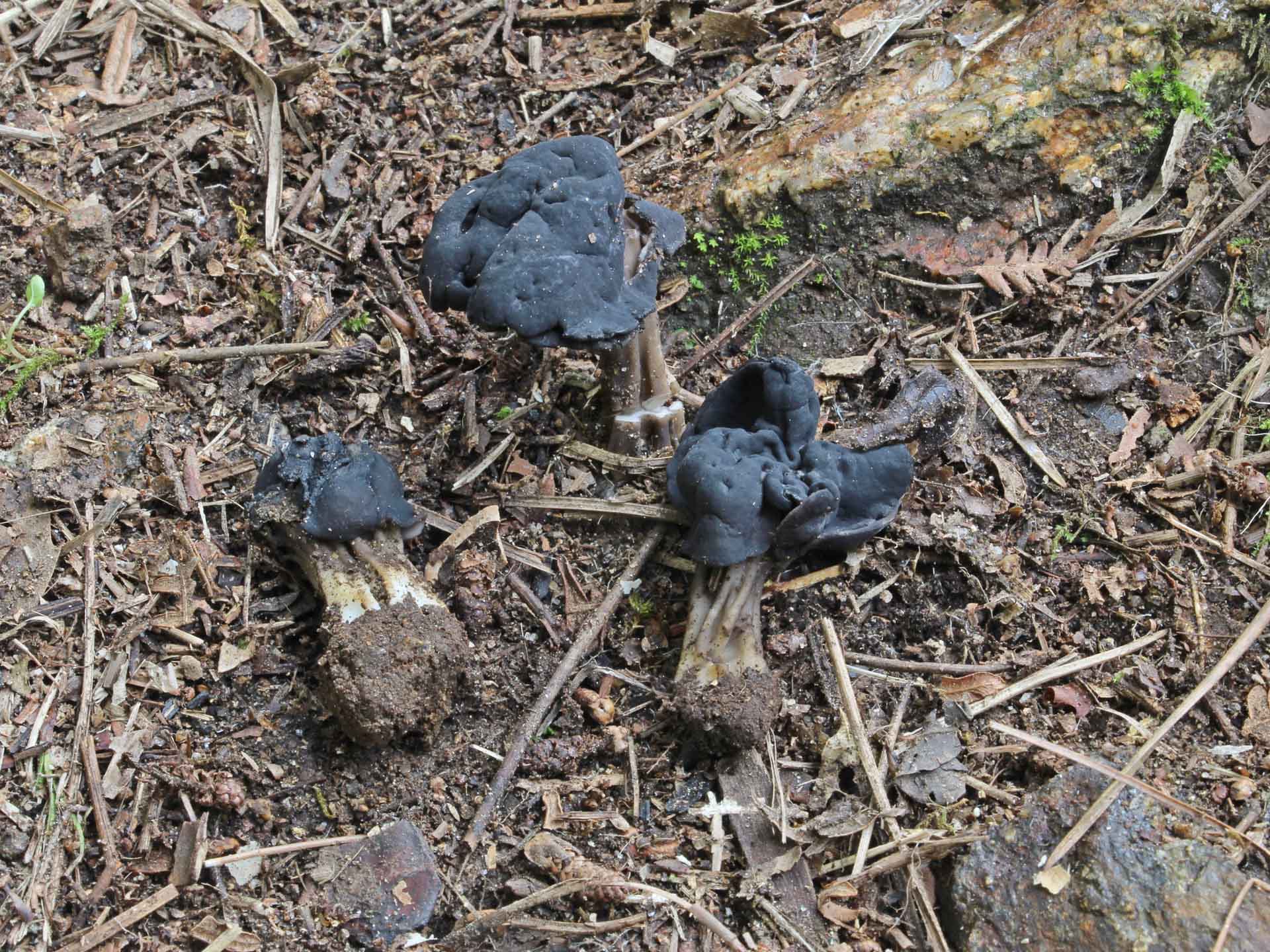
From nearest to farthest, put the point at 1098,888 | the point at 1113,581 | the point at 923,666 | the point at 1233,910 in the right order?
the point at 1233,910 → the point at 1098,888 → the point at 923,666 → the point at 1113,581

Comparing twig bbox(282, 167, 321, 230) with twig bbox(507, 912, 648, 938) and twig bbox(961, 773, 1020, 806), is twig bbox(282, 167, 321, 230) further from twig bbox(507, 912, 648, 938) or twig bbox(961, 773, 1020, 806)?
twig bbox(961, 773, 1020, 806)

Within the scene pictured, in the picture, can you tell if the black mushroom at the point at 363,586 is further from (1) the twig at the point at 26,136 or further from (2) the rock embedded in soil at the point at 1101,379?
(2) the rock embedded in soil at the point at 1101,379

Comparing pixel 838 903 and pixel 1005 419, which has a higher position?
pixel 1005 419

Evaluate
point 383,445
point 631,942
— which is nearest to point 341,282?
point 383,445

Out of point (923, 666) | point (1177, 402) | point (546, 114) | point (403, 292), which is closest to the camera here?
point (923, 666)

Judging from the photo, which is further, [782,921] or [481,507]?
[481,507]

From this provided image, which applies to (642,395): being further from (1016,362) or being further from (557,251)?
(1016,362)

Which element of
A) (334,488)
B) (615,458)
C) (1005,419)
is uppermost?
(334,488)

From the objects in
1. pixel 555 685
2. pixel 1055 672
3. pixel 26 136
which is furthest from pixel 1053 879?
pixel 26 136

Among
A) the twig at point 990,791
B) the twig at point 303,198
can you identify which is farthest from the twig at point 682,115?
the twig at point 990,791
